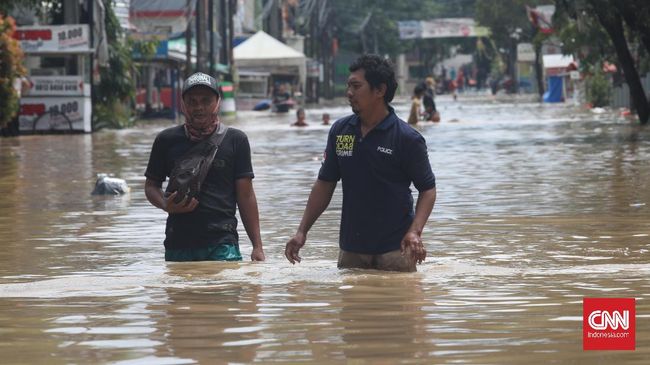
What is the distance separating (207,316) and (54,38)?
34310 mm

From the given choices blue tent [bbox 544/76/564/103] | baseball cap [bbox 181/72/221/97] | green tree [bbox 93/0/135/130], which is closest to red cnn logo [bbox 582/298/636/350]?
baseball cap [bbox 181/72/221/97]

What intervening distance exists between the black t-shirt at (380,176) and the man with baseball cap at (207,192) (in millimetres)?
567

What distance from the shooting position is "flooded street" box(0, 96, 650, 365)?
22.3 ft

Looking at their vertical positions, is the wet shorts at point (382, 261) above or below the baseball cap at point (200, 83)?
below

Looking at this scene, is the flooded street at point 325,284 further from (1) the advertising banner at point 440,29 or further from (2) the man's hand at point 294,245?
(1) the advertising banner at point 440,29

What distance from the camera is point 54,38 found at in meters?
41.2

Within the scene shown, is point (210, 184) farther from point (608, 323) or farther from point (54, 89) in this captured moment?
point (54, 89)

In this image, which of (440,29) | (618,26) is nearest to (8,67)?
(618,26)

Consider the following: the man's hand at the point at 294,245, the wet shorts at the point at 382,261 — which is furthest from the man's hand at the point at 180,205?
the wet shorts at the point at 382,261

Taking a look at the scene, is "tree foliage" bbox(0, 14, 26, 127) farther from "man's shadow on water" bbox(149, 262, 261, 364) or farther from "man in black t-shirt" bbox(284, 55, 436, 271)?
"man in black t-shirt" bbox(284, 55, 436, 271)

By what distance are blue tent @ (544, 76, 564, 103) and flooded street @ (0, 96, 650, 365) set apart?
6570cm

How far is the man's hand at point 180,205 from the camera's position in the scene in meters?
8.71

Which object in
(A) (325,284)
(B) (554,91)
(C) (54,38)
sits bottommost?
(B) (554,91)

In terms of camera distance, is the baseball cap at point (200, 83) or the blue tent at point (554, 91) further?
the blue tent at point (554, 91)
